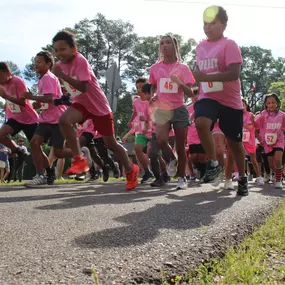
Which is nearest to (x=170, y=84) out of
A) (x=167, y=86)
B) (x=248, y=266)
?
(x=167, y=86)

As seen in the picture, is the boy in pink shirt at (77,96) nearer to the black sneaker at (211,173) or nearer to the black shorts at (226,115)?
Result: the black shorts at (226,115)

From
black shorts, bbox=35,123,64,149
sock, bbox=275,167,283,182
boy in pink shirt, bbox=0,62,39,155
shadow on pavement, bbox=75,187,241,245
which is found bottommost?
sock, bbox=275,167,283,182

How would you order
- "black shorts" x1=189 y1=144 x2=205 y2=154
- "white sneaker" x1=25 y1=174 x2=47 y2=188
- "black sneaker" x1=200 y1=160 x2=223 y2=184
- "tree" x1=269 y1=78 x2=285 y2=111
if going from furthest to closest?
"tree" x1=269 y1=78 x2=285 y2=111
"black shorts" x1=189 y1=144 x2=205 y2=154
"white sneaker" x1=25 y1=174 x2=47 y2=188
"black sneaker" x1=200 y1=160 x2=223 y2=184

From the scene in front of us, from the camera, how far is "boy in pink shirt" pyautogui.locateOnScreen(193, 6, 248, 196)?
4.37 metres

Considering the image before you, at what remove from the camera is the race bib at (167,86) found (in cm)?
570

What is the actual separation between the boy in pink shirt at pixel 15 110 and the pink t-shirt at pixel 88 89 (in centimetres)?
181

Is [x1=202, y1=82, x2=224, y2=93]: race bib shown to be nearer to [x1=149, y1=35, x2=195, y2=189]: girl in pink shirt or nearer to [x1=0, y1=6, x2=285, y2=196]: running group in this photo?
[x1=0, y1=6, x2=285, y2=196]: running group

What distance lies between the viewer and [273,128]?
7.83 meters

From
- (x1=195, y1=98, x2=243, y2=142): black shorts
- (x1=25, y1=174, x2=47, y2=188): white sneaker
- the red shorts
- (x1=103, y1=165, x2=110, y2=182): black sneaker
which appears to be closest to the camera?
(x1=195, y1=98, x2=243, y2=142): black shorts

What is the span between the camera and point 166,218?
2809mm

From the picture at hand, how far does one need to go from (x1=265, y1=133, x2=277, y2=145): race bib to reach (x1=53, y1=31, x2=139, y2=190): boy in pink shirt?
3.86m

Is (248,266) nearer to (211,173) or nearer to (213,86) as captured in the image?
(211,173)

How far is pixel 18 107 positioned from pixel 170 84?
88.2 inches

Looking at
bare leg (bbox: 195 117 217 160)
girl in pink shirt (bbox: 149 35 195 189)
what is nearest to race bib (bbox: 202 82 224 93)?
bare leg (bbox: 195 117 217 160)
